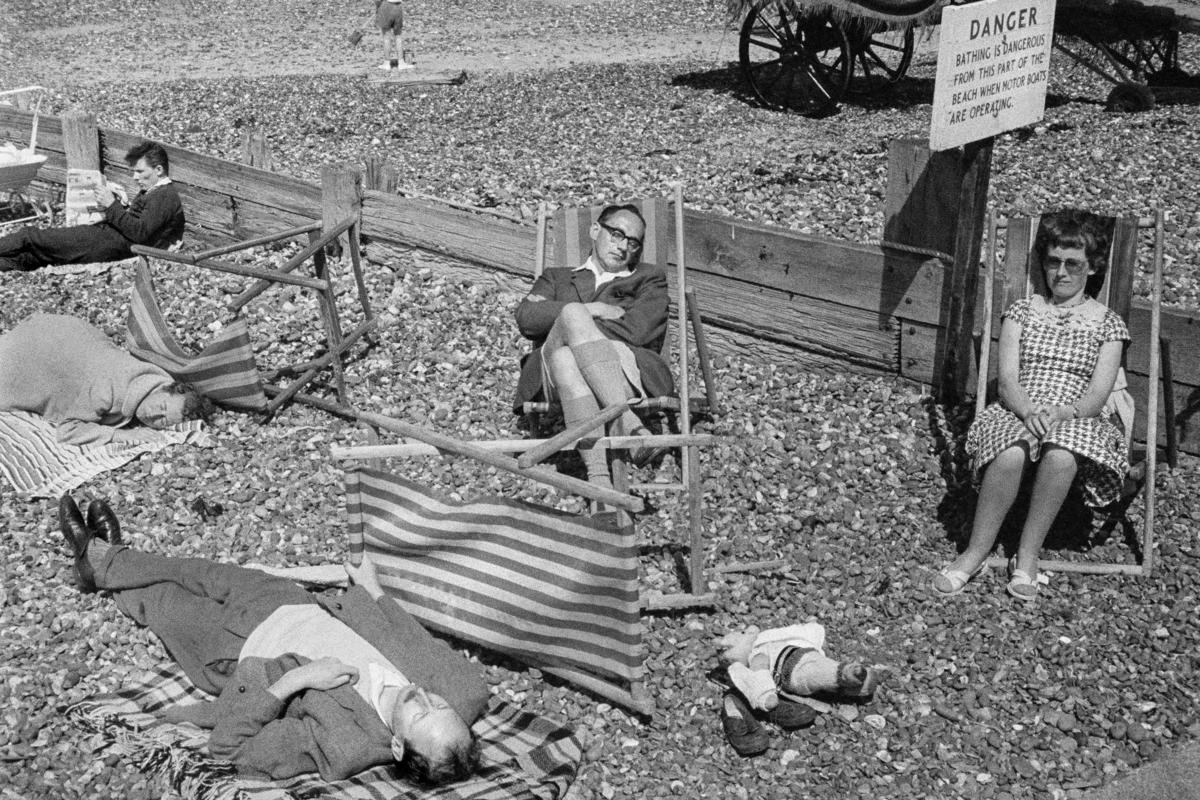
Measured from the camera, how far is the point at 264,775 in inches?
157

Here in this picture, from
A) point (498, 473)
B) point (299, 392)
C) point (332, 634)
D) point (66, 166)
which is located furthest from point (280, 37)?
point (332, 634)

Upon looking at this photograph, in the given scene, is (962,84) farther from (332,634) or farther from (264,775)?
(264,775)

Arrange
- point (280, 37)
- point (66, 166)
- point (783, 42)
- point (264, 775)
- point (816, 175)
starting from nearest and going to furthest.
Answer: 1. point (264, 775)
2. point (816, 175)
3. point (66, 166)
4. point (783, 42)
5. point (280, 37)

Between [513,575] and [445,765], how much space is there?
2.38ft

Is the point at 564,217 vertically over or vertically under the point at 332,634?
over

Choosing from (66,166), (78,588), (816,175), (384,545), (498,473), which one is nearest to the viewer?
(384,545)

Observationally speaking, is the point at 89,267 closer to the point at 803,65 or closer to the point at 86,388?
the point at 86,388

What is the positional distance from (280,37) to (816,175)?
11.0 meters

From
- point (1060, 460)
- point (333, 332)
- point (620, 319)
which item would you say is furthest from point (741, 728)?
point (333, 332)

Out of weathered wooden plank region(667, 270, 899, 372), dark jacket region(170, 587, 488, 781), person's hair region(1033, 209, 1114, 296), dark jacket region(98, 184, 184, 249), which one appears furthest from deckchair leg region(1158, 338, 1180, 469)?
dark jacket region(98, 184, 184, 249)

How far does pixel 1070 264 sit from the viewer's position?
5.16 meters

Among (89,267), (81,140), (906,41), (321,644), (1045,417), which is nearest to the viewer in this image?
(321,644)

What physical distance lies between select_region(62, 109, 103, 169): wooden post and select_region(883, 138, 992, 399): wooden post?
19.3ft

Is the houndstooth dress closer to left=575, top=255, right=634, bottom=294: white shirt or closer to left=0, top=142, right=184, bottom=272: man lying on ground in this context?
left=575, top=255, right=634, bottom=294: white shirt
